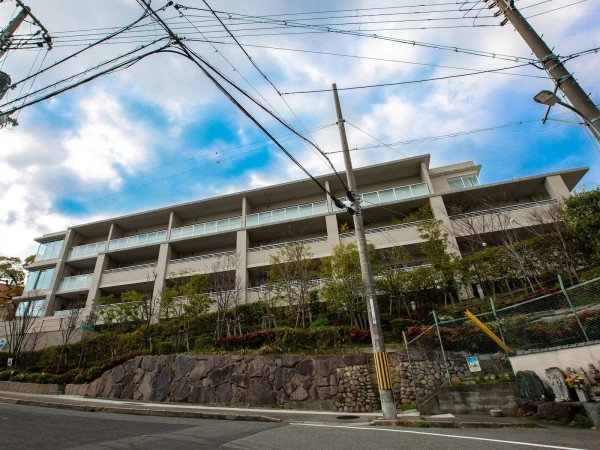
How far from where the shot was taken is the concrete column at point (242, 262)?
20594 millimetres

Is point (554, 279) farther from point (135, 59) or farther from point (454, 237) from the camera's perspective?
point (135, 59)

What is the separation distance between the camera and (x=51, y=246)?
2916cm

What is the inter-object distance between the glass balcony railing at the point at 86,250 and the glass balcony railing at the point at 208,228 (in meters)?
7.40

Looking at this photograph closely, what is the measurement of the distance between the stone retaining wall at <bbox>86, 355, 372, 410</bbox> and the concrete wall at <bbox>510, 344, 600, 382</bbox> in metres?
5.21

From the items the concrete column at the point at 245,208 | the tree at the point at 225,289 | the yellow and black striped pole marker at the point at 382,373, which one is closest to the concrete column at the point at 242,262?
the tree at the point at 225,289

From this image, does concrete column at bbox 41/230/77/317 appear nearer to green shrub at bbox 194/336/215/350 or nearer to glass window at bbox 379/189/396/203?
green shrub at bbox 194/336/215/350

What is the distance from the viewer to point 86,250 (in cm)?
2781

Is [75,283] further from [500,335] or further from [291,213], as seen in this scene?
[500,335]

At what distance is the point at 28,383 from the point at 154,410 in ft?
38.5

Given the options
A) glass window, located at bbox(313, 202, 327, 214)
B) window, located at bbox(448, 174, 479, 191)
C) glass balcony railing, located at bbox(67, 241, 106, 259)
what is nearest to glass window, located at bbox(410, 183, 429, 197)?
window, located at bbox(448, 174, 479, 191)

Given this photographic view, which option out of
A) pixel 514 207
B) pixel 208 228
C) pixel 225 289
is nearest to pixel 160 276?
pixel 208 228

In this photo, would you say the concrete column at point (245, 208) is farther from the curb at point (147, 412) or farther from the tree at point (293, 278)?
the curb at point (147, 412)

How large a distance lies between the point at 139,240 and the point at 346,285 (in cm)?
1931

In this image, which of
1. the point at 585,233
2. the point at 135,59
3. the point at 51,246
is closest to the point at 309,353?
the point at 135,59
